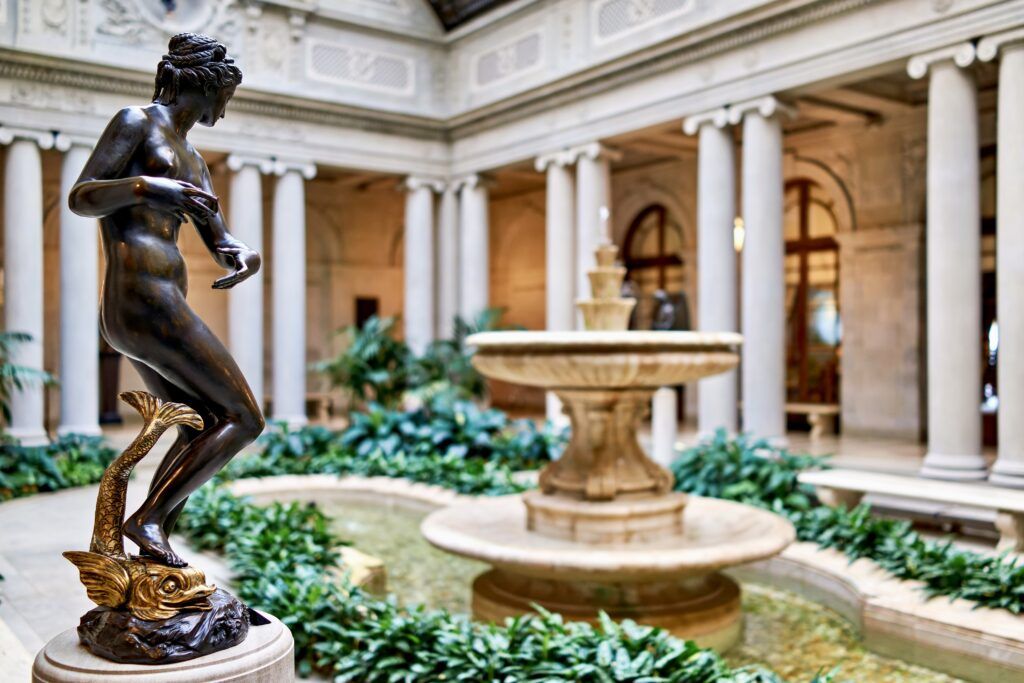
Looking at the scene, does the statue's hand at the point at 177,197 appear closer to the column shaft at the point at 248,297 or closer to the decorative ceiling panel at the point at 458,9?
the column shaft at the point at 248,297

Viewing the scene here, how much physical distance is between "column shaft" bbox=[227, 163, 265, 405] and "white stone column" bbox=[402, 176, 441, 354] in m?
3.20

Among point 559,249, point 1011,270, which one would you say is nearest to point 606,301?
point 1011,270

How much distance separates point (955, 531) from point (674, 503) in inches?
138

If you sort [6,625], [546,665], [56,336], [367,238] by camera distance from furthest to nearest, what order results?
1. [367,238]
2. [56,336]
3. [6,625]
4. [546,665]

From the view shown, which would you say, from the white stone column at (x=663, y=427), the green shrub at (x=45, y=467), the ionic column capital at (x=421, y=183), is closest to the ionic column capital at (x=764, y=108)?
the white stone column at (x=663, y=427)

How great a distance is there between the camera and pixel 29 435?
1341 cm

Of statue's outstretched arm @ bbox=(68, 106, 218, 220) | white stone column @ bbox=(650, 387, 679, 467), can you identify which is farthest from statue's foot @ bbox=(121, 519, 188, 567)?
white stone column @ bbox=(650, 387, 679, 467)

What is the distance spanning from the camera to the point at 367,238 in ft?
74.8

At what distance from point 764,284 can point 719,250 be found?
1054 mm

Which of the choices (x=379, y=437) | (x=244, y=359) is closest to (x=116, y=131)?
(x=379, y=437)

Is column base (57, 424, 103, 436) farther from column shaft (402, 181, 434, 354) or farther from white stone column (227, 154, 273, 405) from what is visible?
column shaft (402, 181, 434, 354)

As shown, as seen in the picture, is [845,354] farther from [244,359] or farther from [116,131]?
[116,131]

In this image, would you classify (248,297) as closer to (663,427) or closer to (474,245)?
(474,245)

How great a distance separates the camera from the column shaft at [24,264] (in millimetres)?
13414
